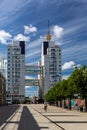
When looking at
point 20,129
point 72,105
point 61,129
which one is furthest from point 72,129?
point 72,105

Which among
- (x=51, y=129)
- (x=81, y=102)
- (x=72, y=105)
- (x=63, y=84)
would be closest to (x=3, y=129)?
(x=51, y=129)

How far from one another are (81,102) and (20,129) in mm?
52332

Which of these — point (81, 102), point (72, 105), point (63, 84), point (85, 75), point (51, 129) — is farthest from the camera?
point (63, 84)

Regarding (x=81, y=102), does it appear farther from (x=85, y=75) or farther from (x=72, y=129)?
(x=72, y=129)

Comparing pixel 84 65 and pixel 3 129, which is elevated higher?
pixel 84 65

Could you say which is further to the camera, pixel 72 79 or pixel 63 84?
pixel 63 84

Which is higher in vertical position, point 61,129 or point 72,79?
point 72,79

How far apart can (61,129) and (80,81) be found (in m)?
43.2

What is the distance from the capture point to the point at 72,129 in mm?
27844

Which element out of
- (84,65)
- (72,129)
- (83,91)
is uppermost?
(84,65)

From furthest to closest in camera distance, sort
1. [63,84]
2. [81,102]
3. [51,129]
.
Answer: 1. [63,84]
2. [81,102]
3. [51,129]

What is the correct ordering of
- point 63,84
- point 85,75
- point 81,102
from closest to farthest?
point 85,75 < point 81,102 < point 63,84

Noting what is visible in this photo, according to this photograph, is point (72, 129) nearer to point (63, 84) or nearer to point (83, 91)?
point (83, 91)

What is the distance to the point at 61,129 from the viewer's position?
1078 inches
